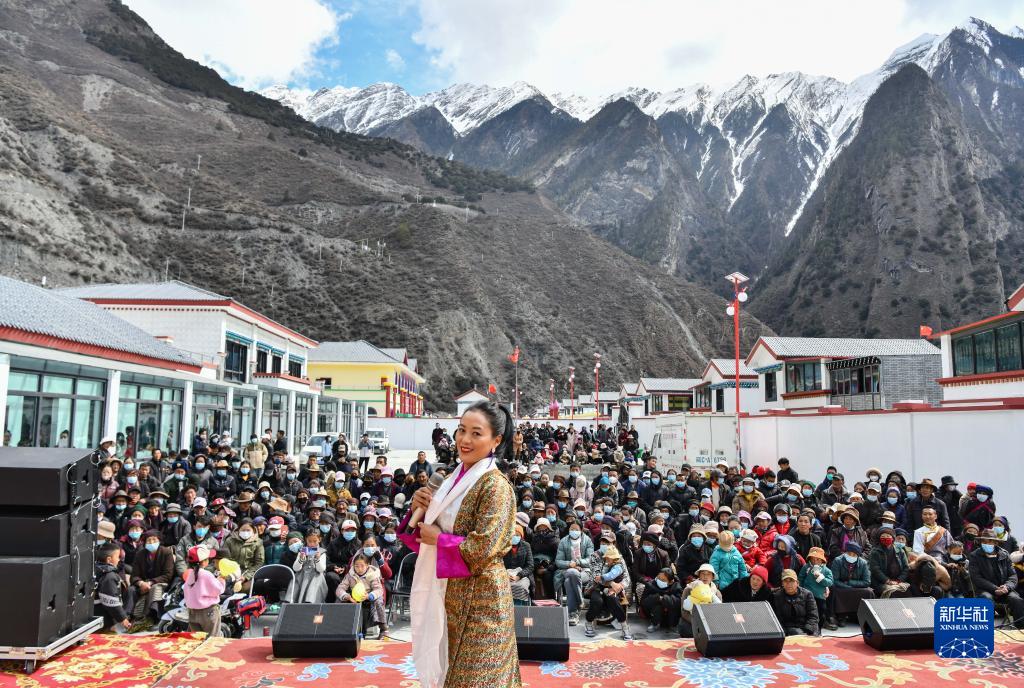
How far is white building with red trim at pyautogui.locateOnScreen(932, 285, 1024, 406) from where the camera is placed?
20.6 metres

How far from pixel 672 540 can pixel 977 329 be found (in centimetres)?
1828

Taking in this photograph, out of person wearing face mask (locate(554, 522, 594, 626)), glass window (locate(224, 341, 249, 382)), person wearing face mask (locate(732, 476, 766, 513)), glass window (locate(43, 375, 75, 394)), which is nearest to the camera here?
person wearing face mask (locate(554, 522, 594, 626))

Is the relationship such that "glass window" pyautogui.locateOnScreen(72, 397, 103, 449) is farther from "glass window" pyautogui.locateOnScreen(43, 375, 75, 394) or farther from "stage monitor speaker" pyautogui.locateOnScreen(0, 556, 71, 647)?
"stage monitor speaker" pyautogui.locateOnScreen(0, 556, 71, 647)

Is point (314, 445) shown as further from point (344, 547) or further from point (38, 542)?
point (38, 542)

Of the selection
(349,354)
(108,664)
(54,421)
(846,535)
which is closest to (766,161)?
(349,354)

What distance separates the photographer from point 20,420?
504 inches

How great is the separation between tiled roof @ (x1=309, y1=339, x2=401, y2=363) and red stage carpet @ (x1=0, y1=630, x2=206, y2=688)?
130ft

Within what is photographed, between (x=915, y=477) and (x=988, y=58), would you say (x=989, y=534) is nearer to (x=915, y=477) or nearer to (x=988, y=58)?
(x=915, y=477)

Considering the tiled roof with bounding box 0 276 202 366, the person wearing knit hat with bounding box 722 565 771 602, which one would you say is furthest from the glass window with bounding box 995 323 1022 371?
the tiled roof with bounding box 0 276 202 366

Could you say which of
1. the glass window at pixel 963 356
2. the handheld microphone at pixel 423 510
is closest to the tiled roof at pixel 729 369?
the glass window at pixel 963 356

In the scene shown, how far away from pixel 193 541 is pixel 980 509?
1095 centimetres

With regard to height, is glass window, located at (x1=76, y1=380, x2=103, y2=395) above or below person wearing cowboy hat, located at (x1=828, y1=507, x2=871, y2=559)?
above

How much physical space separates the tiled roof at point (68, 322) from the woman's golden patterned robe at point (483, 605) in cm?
1204

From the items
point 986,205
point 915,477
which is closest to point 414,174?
point 986,205
